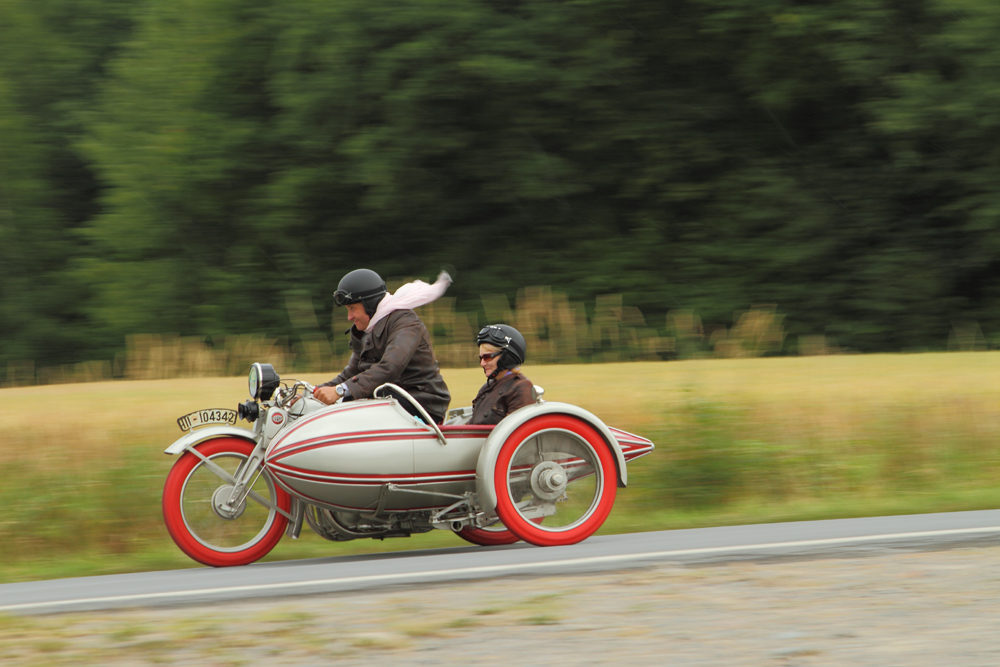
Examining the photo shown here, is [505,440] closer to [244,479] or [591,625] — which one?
[244,479]

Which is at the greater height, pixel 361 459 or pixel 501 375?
pixel 501 375

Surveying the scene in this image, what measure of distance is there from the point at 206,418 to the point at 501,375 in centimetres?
174

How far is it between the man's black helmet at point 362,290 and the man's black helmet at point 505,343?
650 mm

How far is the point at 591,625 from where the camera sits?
523 centimetres

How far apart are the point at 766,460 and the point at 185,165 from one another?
59.0 ft

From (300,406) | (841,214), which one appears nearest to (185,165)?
(841,214)

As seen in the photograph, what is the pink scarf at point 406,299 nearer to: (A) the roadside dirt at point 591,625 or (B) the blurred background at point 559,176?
(A) the roadside dirt at point 591,625

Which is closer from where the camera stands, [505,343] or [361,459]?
[361,459]

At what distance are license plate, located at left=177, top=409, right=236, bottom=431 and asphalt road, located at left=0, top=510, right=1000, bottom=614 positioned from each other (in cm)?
82

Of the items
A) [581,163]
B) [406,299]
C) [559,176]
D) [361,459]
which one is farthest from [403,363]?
[581,163]

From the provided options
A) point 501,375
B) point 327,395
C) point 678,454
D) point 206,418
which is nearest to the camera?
point 327,395

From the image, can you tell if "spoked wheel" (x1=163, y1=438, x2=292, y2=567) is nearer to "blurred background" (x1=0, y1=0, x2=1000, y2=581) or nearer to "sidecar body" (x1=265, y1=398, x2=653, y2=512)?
"sidecar body" (x1=265, y1=398, x2=653, y2=512)

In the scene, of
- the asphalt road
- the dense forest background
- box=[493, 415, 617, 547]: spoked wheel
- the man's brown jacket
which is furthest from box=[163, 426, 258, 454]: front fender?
the dense forest background

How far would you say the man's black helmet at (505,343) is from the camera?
7.52 m
